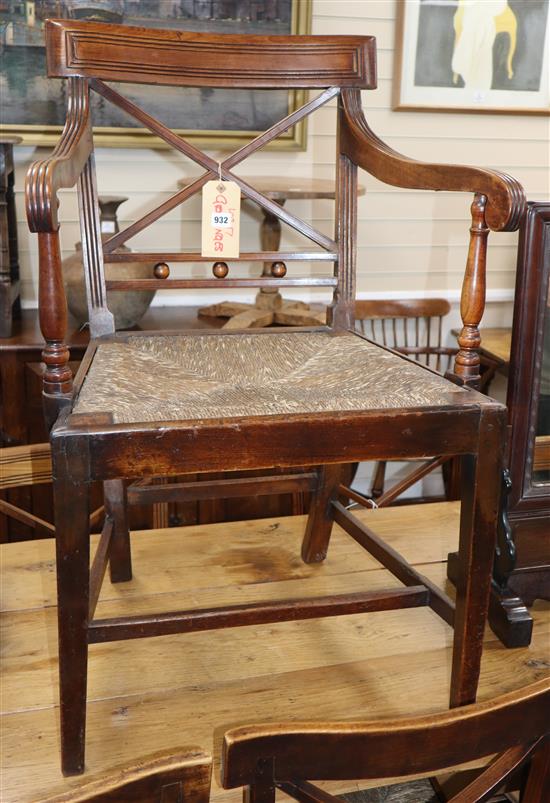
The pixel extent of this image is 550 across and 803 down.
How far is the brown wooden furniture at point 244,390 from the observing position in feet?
2.76

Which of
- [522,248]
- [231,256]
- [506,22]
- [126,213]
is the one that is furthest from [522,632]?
[506,22]

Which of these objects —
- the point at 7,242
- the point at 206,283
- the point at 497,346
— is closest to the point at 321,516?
the point at 206,283

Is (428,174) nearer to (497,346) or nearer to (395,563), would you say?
(395,563)

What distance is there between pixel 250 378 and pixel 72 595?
33 centimetres

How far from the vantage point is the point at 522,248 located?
1.11 metres

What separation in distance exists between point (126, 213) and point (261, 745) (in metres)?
1.85

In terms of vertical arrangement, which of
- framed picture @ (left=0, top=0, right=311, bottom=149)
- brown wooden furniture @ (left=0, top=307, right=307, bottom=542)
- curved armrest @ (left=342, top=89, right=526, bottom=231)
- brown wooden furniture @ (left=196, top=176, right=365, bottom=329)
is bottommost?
brown wooden furniture @ (left=0, top=307, right=307, bottom=542)

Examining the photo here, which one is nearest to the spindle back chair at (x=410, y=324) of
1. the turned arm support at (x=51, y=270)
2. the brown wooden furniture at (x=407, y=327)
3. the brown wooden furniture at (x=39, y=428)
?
the brown wooden furniture at (x=407, y=327)

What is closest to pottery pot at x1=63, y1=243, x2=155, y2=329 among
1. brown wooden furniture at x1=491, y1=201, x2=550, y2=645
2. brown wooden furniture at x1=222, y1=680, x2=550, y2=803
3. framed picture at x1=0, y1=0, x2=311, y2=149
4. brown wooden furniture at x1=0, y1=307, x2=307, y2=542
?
brown wooden furniture at x1=0, y1=307, x2=307, y2=542

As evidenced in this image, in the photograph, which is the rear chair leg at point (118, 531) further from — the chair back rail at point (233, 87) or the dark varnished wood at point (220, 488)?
the chair back rail at point (233, 87)

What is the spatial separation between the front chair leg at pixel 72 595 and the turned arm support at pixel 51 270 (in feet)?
0.38

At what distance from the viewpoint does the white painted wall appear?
2129 mm

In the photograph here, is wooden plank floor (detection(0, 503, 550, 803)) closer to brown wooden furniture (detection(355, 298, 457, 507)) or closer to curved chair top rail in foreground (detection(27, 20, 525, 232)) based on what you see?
curved chair top rail in foreground (detection(27, 20, 525, 232))

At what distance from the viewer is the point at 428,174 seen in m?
1.05
